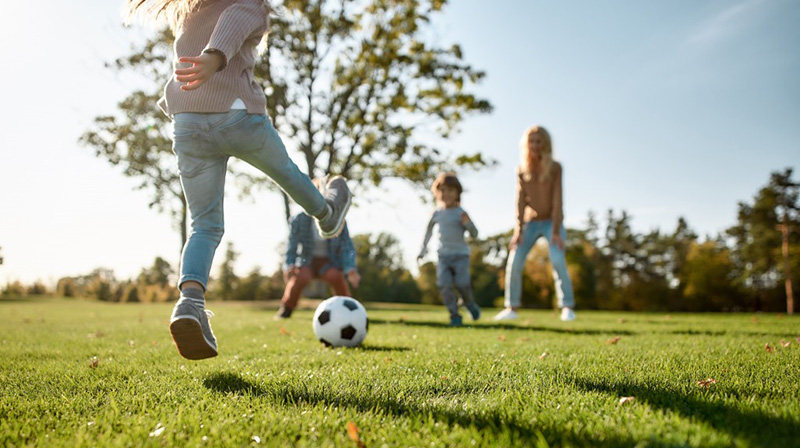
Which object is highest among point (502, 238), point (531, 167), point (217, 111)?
point (502, 238)

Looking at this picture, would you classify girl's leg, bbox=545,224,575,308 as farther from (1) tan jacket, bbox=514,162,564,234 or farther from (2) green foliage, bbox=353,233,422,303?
(2) green foliage, bbox=353,233,422,303

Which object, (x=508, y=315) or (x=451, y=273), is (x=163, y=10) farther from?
(x=508, y=315)

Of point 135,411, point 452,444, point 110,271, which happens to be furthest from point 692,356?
point 110,271

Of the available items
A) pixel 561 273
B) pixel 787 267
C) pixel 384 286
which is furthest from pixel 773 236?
pixel 561 273

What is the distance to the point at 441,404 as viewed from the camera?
2.07m

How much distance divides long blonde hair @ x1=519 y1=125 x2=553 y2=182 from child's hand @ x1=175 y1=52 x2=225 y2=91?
5797 mm

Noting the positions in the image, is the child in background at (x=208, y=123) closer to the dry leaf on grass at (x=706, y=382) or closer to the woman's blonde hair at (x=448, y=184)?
the dry leaf on grass at (x=706, y=382)

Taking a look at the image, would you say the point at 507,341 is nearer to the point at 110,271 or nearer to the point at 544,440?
the point at 544,440

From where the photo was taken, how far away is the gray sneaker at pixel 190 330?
2.70m

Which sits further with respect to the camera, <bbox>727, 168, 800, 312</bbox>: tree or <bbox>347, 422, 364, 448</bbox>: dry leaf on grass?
<bbox>727, 168, 800, 312</bbox>: tree

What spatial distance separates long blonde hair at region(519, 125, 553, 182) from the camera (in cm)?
761

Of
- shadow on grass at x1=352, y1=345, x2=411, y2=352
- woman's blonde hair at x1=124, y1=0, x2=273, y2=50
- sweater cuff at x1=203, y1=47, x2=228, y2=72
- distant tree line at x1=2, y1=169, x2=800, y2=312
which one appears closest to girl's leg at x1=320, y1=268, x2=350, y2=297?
shadow on grass at x1=352, y1=345, x2=411, y2=352

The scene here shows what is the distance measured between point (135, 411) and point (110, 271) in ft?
175

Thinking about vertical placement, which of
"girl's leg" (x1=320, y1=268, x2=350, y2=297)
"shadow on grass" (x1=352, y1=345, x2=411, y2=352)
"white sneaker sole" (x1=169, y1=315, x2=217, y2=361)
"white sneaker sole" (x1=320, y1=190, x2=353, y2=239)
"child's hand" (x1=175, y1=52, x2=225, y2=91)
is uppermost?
"child's hand" (x1=175, y1=52, x2=225, y2=91)
